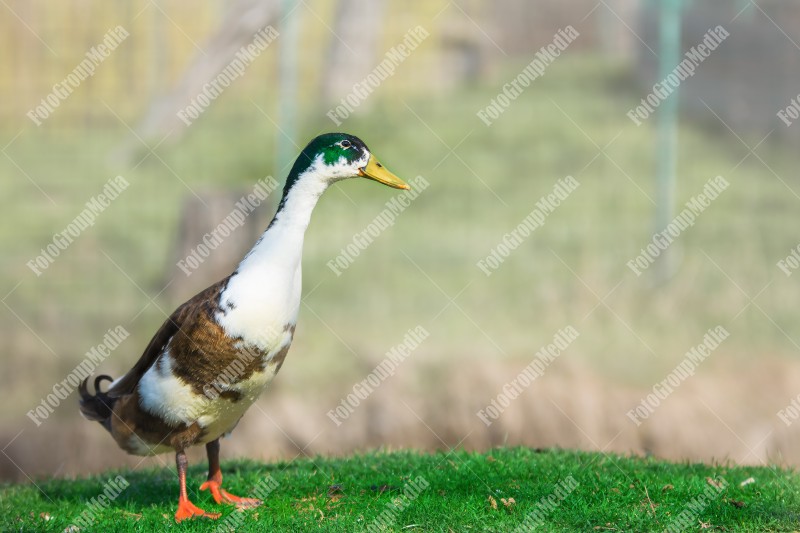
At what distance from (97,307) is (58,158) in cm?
284

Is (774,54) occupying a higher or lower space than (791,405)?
higher

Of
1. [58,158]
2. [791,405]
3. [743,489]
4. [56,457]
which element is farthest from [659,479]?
[58,158]

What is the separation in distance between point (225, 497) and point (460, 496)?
1.41 metres

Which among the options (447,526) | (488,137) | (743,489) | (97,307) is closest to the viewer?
(447,526)

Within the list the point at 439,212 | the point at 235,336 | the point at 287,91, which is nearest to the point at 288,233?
the point at 235,336

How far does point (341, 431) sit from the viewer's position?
10453mm

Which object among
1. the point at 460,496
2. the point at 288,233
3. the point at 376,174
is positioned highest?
the point at 376,174

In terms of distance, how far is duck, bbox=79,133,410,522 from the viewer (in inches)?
230

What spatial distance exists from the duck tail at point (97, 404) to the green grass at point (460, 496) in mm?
499

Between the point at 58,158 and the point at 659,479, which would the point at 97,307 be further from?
the point at 659,479

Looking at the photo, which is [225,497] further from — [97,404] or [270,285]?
[270,285]

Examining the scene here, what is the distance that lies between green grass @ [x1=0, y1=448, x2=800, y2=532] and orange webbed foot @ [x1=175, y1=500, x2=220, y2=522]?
0.23 feet

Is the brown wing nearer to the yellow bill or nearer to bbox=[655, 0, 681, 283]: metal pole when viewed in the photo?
the yellow bill

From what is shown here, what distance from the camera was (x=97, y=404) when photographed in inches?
267
